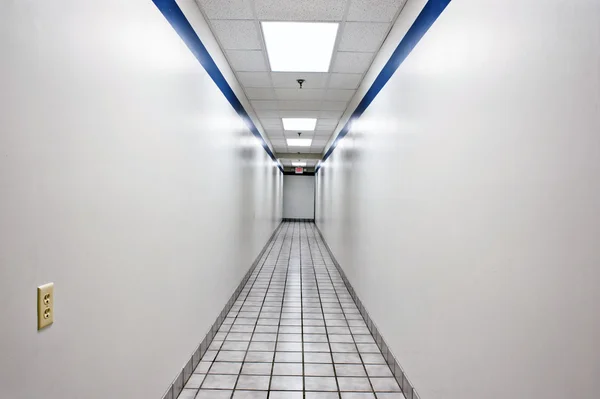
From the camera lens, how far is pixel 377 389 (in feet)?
9.28

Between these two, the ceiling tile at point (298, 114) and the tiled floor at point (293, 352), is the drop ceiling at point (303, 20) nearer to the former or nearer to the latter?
the ceiling tile at point (298, 114)

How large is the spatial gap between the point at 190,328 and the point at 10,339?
80.6 inches

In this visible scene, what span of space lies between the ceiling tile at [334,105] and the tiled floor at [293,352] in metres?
3.30

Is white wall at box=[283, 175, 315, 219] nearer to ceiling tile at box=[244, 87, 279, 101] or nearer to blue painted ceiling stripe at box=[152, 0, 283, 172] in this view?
ceiling tile at box=[244, 87, 279, 101]

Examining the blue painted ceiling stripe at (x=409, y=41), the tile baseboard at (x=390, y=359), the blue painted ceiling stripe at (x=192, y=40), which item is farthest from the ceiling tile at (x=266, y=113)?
the tile baseboard at (x=390, y=359)

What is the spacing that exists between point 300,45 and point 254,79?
142cm

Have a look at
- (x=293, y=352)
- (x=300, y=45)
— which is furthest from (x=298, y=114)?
(x=293, y=352)

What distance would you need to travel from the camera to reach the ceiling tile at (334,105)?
6.35 m

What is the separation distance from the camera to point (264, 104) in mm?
6617

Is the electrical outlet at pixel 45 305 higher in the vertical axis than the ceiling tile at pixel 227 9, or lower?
lower

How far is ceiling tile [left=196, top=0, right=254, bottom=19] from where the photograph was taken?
3061 mm

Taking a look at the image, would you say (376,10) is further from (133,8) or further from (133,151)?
(133,151)

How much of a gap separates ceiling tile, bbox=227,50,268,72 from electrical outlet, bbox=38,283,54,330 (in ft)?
11.6

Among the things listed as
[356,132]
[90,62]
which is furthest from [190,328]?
[356,132]
